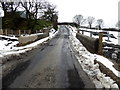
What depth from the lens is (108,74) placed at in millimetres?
8648

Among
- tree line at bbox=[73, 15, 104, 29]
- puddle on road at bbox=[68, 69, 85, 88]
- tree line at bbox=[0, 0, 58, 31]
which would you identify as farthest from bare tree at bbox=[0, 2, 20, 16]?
tree line at bbox=[73, 15, 104, 29]

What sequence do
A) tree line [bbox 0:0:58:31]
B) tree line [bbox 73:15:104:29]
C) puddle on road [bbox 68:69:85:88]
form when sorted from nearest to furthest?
puddle on road [bbox 68:69:85:88], tree line [bbox 0:0:58:31], tree line [bbox 73:15:104:29]

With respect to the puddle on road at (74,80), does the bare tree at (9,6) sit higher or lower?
higher

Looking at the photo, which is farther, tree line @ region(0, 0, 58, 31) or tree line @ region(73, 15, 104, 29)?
tree line @ region(73, 15, 104, 29)

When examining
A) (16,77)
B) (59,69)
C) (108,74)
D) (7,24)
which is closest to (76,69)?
(59,69)

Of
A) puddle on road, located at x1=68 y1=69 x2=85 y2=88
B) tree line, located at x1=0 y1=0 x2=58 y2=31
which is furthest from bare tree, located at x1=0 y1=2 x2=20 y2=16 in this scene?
puddle on road, located at x1=68 y1=69 x2=85 y2=88

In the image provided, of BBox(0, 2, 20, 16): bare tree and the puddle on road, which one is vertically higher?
BBox(0, 2, 20, 16): bare tree

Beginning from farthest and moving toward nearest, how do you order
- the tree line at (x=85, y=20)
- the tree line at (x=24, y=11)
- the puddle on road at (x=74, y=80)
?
the tree line at (x=85, y=20) → the tree line at (x=24, y=11) → the puddle on road at (x=74, y=80)

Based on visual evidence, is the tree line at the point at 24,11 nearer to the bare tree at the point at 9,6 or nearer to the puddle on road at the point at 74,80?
the bare tree at the point at 9,6

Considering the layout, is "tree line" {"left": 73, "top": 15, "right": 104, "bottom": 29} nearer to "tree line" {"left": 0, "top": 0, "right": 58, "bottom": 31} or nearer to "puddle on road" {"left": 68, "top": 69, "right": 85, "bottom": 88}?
"tree line" {"left": 0, "top": 0, "right": 58, "bottom": 31}

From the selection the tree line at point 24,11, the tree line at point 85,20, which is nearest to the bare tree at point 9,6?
the tree line at point 24,11

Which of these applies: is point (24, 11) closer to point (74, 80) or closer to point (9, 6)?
point (9, 6)

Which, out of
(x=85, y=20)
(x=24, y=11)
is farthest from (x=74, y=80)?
(x=85, y=20)

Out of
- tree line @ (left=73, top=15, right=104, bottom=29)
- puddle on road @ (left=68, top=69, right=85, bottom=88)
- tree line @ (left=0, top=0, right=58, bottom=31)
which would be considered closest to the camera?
puddle on road @ (left=68, top=69, right=85, bottom=88)
